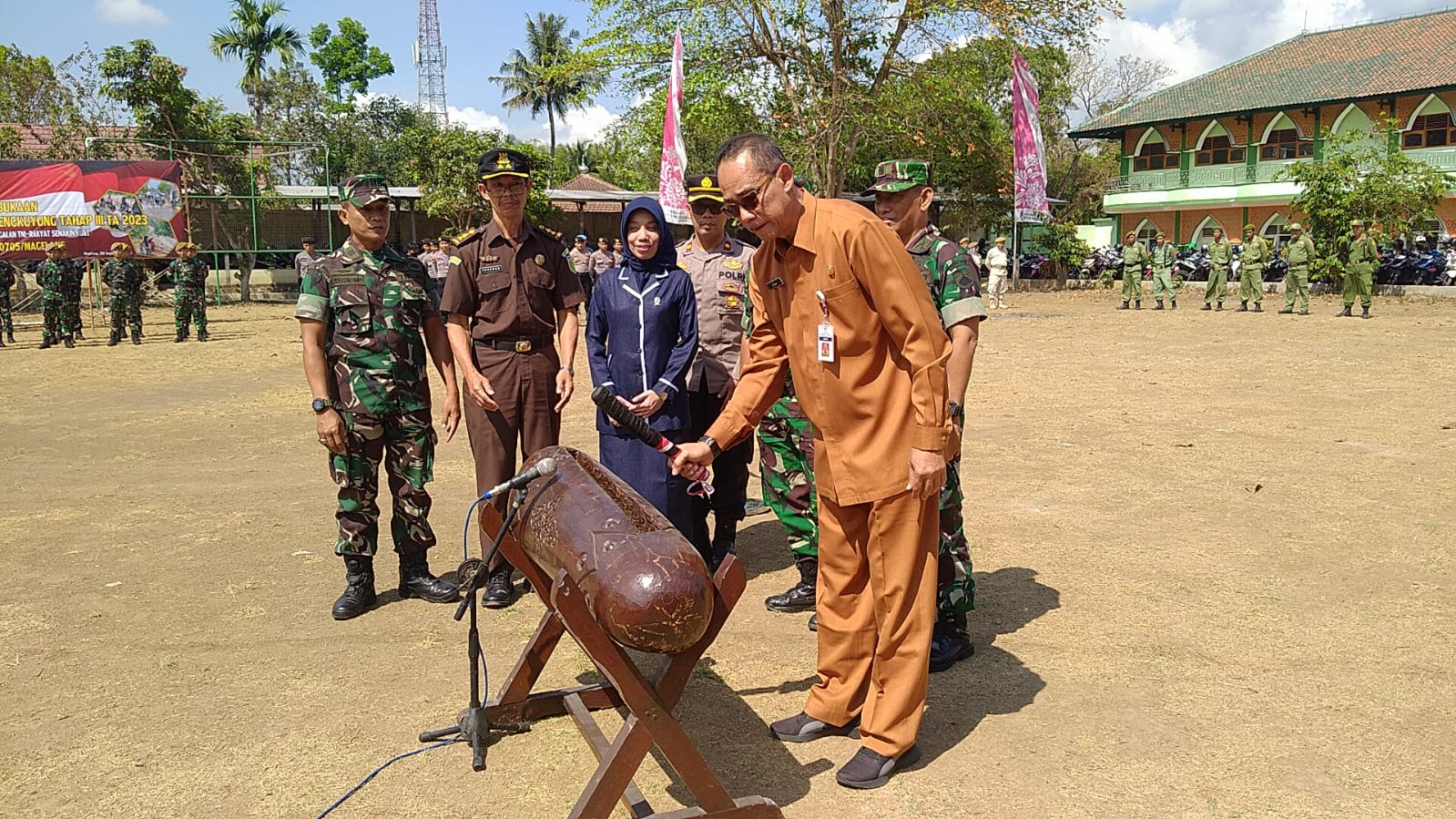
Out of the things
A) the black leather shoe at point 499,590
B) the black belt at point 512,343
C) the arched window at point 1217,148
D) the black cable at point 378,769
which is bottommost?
the black cable at point 378,769

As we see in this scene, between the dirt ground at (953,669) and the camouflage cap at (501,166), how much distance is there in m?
2.04

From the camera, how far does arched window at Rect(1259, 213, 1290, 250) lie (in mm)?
37312

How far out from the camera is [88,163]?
67.7 feet

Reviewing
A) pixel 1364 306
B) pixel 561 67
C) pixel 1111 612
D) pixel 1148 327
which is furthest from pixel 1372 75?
pixel 1111 612

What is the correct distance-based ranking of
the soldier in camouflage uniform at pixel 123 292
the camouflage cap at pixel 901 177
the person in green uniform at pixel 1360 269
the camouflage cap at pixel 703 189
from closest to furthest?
the camouflage cap at pixel 901 177
the camouflage cap at pixel 703 189
the soldier in camouflage uniform at pixel 123 292
the person in green uniform at pixel 1360 269

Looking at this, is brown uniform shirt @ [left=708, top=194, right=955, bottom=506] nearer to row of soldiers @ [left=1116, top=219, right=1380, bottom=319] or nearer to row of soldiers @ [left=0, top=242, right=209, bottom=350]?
row of soldiers @ [left=0, top=242, right=209, bottom=350]

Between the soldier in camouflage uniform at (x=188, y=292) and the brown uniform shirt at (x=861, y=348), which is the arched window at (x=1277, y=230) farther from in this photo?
the brown uniform shirt at (x=861, y=348)

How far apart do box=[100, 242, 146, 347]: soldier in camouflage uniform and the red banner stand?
2037mm

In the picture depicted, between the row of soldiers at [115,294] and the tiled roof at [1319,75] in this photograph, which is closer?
the row of soldiers at [115,294]

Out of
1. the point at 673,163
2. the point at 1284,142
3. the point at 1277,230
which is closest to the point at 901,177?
the point at 673,163

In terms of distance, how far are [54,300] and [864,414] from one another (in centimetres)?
1869

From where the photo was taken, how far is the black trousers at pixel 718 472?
17.7 feet

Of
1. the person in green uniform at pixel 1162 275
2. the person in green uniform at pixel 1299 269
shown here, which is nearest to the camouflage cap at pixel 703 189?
the person in green uniform at pixel 1299 269

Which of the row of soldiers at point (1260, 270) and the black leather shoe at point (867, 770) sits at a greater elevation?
the row of soldiers at point (1260, 270)
